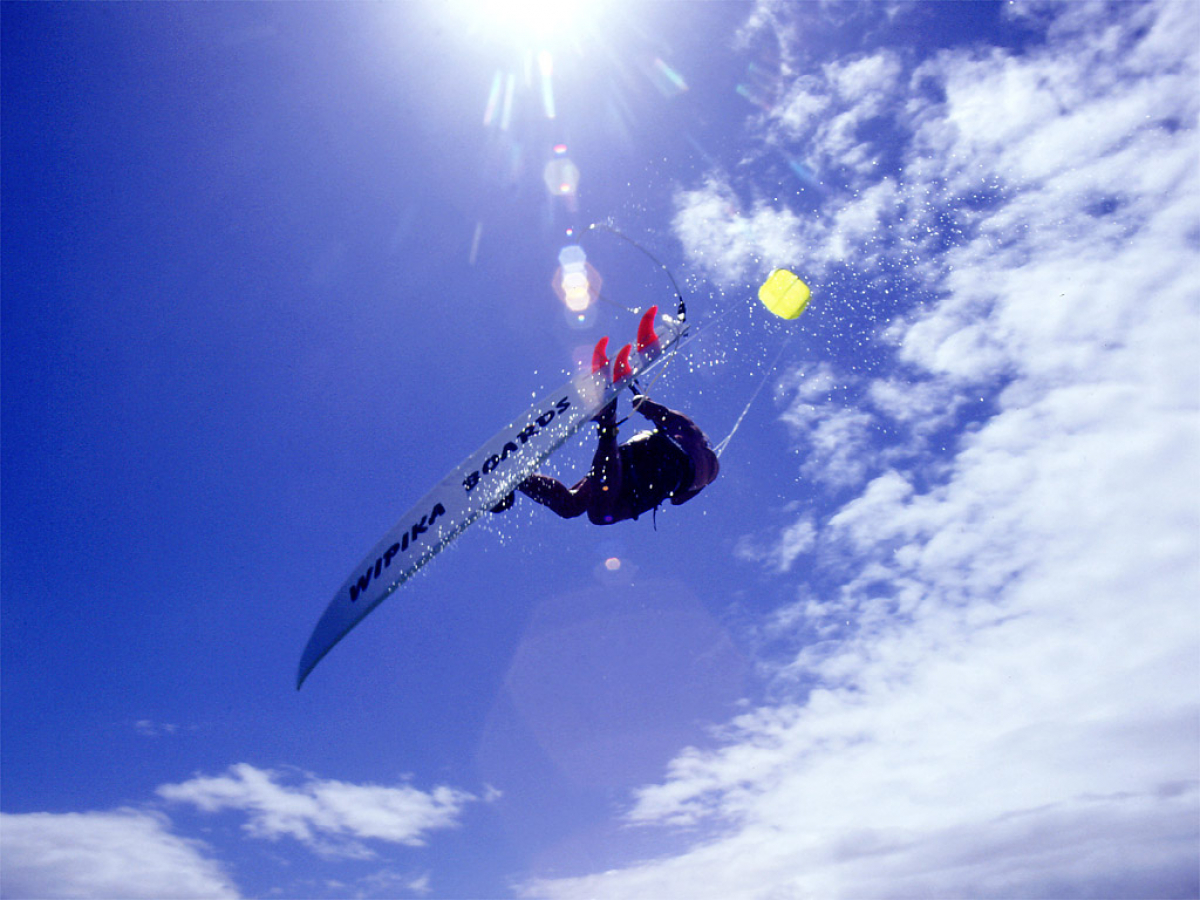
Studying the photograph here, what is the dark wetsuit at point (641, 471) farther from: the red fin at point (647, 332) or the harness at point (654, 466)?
the red fin at point (647, 332)

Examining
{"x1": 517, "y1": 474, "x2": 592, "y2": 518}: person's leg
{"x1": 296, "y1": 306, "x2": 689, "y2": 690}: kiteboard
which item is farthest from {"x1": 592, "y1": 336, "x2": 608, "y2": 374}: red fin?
{"x1": 517, "y1": 474, "x2": 592, "y2": 518}: person's leg

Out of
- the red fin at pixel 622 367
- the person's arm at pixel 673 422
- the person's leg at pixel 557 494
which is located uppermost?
the red fin at pixel 622 367

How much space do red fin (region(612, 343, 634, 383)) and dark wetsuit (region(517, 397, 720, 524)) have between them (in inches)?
16.9

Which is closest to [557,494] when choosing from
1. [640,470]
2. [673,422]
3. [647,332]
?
[640,470]

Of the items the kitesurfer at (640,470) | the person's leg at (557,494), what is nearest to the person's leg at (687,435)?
the kitesurfer at (640,470)

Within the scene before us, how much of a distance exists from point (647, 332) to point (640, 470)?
2194mm

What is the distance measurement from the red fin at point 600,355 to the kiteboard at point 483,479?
0.05 ft

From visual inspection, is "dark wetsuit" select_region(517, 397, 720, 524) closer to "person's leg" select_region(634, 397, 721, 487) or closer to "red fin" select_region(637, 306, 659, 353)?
"person's leg" select_region(634, 397, 721, 487)

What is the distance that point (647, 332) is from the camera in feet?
29.3

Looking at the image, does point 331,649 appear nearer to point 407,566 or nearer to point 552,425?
point 407,566

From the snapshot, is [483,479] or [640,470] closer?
[640,470]

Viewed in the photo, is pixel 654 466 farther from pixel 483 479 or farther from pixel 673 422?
pixel 483 479

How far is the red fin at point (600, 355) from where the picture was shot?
29.1 ft

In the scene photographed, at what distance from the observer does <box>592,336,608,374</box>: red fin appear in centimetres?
886
